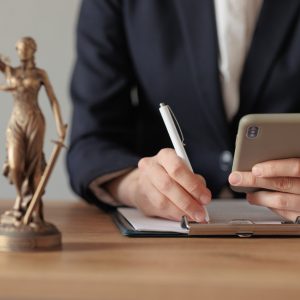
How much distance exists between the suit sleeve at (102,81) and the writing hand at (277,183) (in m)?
0.38

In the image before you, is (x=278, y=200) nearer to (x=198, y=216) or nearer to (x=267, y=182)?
(x=267, y=182)

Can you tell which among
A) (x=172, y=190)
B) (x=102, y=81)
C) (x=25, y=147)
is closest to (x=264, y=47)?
(x=102, y=81)

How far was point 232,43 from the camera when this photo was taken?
4.49 ft

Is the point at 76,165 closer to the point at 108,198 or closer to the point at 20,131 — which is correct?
the point at 108,198

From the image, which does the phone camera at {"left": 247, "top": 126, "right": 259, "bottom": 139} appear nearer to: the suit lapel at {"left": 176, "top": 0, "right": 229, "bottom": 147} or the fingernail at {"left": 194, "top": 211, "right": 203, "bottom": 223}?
the fingernail at {"left": 194, "top": 211, "right": 203, "bottom": 223}

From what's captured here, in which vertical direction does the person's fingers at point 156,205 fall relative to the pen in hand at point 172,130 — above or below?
below

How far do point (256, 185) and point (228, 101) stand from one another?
0.43 metres

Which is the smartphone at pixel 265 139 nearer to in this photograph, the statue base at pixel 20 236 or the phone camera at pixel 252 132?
the phone camera at pixel 252 132

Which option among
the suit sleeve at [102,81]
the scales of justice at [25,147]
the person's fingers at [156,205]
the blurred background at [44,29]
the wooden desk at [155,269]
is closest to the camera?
the wooden desk at [155,269]

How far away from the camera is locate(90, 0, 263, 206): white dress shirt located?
137cm

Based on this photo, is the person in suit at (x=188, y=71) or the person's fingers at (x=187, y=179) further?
the person in suit at (x=188, y=71)

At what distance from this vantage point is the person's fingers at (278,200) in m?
0.99

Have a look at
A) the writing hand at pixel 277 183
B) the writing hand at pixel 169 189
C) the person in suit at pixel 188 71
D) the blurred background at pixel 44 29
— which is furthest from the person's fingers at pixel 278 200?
the blurred background at pixel 44 29

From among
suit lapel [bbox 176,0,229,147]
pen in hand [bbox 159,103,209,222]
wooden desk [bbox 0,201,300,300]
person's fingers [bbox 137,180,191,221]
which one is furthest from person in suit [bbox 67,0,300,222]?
wooden desk [bbox 0,201,300,300]
